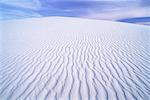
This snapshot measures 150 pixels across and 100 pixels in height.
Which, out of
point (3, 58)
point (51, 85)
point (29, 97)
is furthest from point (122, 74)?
point (3, 58)

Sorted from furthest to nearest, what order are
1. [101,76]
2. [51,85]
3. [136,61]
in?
[136,61] → [101,76] → [51,85]

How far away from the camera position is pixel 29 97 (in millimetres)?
3154

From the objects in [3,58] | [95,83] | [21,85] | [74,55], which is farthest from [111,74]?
[3,58]

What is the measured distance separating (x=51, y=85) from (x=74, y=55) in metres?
2.57

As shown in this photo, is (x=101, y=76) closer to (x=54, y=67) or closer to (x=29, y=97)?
(x=54, y=67)

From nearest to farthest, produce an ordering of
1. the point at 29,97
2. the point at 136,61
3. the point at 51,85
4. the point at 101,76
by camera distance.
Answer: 1. the point at 29,97
2. the point at 51,85
3. the point at 101,76
4. the point at 136,61

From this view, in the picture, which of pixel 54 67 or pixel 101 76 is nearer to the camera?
pixel 101 76

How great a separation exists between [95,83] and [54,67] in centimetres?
164

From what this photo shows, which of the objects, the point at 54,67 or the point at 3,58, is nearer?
the point at 54,67

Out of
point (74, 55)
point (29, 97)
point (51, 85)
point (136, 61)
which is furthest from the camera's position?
point (74, 55)

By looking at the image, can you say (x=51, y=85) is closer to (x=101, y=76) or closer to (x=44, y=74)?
(x=44, y=74)

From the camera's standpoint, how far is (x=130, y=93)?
331 centimetres

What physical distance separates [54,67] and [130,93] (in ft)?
8.18

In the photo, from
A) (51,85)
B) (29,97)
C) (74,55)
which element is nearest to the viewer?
(29,97)
